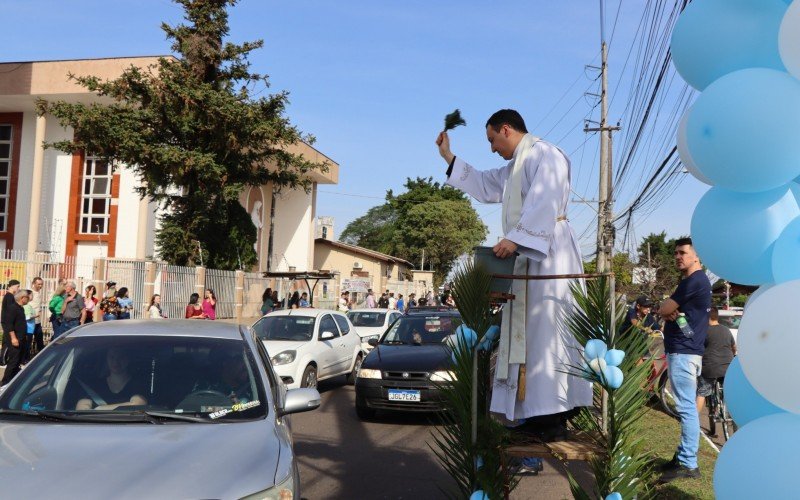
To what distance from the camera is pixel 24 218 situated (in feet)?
120

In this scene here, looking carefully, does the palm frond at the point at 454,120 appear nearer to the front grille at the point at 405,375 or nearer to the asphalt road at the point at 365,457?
the asphalt road at the point at 365,457

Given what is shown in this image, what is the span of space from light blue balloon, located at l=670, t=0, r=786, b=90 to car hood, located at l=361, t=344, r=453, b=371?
7.00 m

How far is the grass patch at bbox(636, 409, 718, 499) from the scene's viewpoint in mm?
4398

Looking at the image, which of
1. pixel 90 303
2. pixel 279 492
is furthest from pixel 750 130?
pixel 90 303

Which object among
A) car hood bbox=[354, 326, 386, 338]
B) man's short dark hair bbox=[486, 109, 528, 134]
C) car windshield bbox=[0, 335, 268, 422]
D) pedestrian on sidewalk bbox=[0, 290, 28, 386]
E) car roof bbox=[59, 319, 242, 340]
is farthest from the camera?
car hood bbox=[354, 326, 386, 338]

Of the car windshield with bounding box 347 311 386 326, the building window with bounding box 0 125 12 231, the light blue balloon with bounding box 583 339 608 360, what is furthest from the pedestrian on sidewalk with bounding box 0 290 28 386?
the building window with bounding box 0 125 12 231

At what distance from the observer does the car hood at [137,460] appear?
320 centimetres

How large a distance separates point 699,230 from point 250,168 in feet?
82.7

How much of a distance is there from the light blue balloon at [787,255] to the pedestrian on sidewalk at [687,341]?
3373 millimetres

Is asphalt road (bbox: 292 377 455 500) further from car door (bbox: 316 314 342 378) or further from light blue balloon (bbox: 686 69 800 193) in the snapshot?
light blue balloon (bbox: 686 69 800 193)

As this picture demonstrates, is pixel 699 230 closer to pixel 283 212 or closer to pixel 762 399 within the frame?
pixel 762 399

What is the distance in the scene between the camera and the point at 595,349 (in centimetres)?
336

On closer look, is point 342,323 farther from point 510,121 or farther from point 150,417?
point 510,121

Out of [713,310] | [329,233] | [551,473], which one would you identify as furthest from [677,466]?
[329,233]
